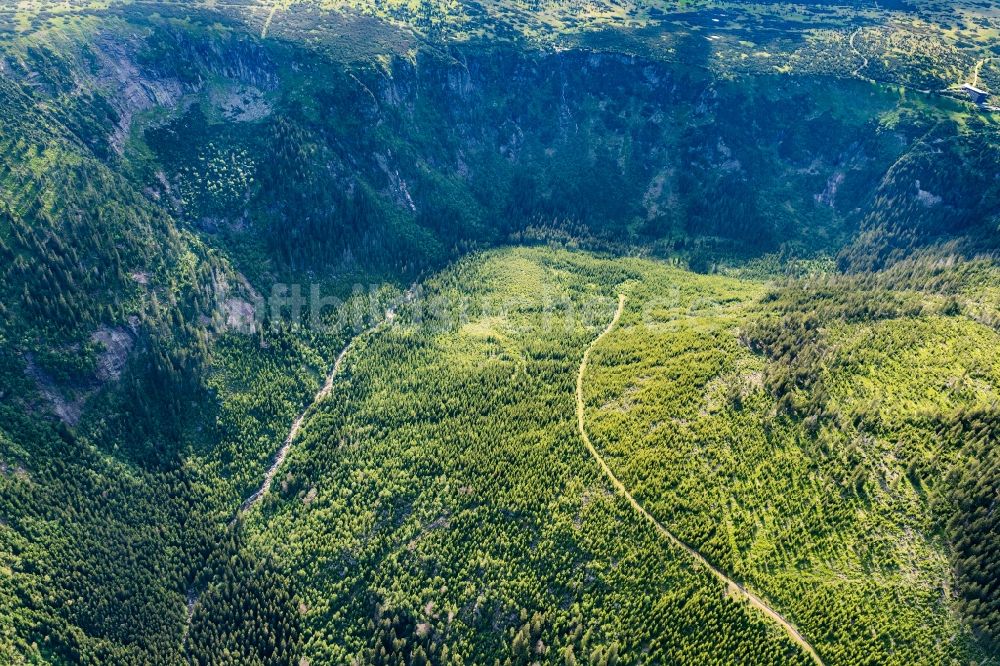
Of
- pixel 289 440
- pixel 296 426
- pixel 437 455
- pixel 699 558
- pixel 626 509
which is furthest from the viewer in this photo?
pixel 296 426

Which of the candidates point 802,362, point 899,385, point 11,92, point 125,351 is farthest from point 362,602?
point 11,92

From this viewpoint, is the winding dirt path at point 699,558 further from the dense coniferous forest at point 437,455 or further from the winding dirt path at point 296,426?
the winding dirt path at point 296,426

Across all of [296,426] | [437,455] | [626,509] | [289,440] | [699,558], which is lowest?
[289,440]

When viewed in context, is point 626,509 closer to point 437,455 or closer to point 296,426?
point 437,455

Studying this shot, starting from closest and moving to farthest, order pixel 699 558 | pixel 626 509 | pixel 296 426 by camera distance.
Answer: pixel 699 558, pixel 626 509, pixel 296 426

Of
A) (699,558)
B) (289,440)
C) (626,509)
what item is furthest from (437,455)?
(699,558)

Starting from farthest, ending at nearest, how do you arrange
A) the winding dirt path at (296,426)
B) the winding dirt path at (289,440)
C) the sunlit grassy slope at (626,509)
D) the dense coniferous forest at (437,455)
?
1. the winding dirt path at (289,440)
2. the winding dirt path at (296,426)
3. the dense coniferous forest at (437,455)
4. the sunlit grassy slope at (626,509)

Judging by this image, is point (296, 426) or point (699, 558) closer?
point (699, 558)

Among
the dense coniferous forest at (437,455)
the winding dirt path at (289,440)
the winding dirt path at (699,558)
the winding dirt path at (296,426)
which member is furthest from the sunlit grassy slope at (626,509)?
the winding dirt path at (296,426)

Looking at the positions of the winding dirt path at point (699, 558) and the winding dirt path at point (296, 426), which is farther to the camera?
the winding dirt path at point (296, 426)

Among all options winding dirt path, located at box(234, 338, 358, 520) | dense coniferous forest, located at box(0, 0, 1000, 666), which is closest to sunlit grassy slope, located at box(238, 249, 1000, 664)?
dense coniferous forest, located at box(0, 0, 1000, 666)

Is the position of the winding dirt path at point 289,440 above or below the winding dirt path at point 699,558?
below

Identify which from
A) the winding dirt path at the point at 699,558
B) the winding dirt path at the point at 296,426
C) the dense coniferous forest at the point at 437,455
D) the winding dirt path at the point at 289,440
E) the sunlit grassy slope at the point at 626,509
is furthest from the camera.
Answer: the winding dirt path at the point at 289,440
